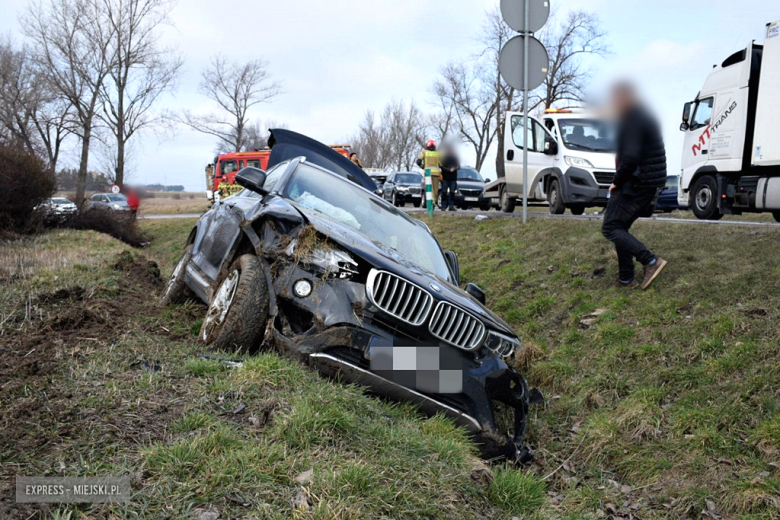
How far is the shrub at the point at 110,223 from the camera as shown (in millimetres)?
Result: 15383

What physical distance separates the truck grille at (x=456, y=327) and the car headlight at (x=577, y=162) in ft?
27.9

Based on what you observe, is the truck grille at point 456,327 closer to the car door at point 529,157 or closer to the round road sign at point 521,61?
the round road sign at point 521,61

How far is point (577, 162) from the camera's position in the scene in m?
11.5

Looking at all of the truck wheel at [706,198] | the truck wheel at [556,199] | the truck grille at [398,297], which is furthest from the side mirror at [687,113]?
the truck grille at [398,297]

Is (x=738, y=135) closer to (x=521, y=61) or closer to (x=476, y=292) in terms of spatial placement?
(x=521, y=61)

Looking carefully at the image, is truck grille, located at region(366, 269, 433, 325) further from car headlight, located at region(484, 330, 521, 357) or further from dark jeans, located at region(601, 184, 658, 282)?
dark jeans, located at region(601, 184, 658, 282)

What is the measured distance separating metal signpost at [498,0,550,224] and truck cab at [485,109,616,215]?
1347mm

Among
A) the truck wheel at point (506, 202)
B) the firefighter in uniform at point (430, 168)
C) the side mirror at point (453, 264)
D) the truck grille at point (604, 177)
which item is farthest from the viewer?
the truck wheel at point (506, 202)

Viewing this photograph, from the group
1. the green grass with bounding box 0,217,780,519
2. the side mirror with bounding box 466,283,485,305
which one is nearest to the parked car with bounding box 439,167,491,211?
the green grass with bounding box 0,217,780,519

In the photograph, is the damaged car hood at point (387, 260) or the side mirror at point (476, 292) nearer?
the damaged car hood at point (387, 260)

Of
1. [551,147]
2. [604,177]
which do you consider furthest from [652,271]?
[551,147]

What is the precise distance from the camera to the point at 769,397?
388 cm

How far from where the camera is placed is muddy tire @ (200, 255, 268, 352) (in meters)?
3.83

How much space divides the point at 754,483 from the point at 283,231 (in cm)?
314
